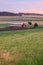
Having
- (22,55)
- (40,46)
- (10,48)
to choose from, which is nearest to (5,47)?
(10,48)

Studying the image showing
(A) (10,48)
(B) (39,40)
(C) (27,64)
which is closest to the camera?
(C) (27,64)

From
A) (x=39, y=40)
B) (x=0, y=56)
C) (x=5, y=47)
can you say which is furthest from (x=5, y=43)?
(x=39, y=40)

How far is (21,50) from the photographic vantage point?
1548cm

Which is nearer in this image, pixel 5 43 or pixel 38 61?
pixel 38 61

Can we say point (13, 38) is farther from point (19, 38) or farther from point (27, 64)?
point (27, 64)

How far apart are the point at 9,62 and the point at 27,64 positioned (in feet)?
4.21

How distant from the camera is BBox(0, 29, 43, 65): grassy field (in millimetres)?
14297

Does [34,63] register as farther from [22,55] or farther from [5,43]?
[5,43]

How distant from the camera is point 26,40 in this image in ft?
57.2

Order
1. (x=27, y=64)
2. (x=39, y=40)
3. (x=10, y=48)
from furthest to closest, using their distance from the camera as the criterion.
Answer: (x=39, y=40) → (x=10, y=48) → (x=27, y=64)

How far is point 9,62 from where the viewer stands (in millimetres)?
14156

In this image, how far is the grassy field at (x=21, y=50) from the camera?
1430 centimetres

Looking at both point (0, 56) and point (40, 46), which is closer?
point (0, 56)

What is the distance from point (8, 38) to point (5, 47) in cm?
209
